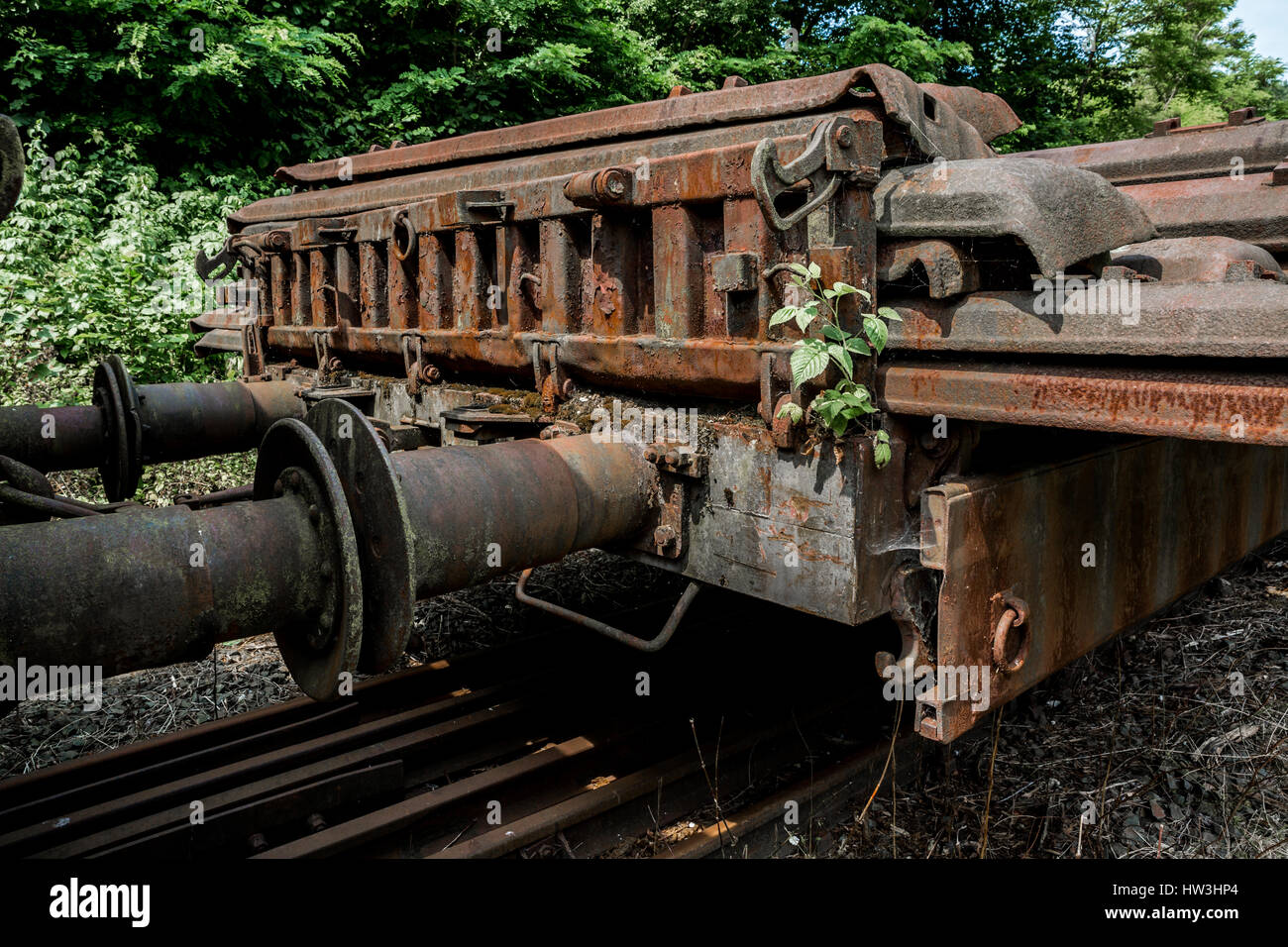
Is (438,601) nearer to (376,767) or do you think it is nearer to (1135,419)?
(376,767)

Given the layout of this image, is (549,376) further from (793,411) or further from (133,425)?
(133,425)

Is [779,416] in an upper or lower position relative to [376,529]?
upper

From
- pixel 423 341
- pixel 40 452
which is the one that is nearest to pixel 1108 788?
pixel 423 341

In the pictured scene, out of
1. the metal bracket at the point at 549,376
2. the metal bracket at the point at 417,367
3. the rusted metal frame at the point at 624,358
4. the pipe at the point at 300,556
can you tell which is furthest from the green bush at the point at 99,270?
the pipe at the point at 300,556

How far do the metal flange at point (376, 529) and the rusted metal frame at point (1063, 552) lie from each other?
4.63 feet

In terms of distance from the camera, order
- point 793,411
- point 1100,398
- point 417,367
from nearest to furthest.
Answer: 1. point 1100,398
2. point 793,411
3. point 417,367

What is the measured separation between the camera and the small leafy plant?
2.52 metres

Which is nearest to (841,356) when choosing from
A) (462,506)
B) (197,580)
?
(462,506)

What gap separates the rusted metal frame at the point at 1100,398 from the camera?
6.65 feet

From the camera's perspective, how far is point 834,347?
99.7 inches

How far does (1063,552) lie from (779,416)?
1.10 meters

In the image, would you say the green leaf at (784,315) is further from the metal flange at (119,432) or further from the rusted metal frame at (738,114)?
the metal flange at (119,432)

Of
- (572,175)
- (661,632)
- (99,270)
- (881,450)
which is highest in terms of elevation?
(99,270)

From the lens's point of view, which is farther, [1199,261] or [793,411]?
[1199,261]
